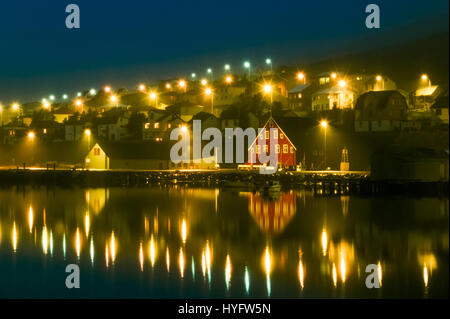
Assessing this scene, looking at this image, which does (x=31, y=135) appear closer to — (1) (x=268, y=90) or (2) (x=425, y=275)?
(1) (x=268, y=90)

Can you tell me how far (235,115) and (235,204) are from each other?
19.3 meters

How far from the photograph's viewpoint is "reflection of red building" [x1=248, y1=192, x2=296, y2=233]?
23.4 metres

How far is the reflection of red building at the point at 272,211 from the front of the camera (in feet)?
76.8

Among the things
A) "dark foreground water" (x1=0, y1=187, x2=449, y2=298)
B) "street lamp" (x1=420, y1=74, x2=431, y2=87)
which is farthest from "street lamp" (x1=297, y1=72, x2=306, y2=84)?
"dark foreground water" (x1=0, y1=187, x2=449, y2=298)

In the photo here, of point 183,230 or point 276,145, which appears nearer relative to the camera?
point 183,230

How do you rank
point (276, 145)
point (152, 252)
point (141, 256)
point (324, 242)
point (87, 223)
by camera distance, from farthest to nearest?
point (276, 145)
point (87, 223)
point (324, 242)
point (152, 252)
point (141, 256)

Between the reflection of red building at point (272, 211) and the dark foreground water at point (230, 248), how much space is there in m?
0.05

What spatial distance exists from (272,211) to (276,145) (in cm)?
1358

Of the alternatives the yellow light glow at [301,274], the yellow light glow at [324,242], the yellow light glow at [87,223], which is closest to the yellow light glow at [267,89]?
the yellow light glow at [87,223]

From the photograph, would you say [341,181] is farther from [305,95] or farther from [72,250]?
[305,95]

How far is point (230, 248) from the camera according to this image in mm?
19609

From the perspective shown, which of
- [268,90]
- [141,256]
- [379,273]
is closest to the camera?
[379,273]

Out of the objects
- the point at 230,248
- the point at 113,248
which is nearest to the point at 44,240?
the point at 113,248

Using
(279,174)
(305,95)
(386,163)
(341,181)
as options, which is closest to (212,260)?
(386,163)
